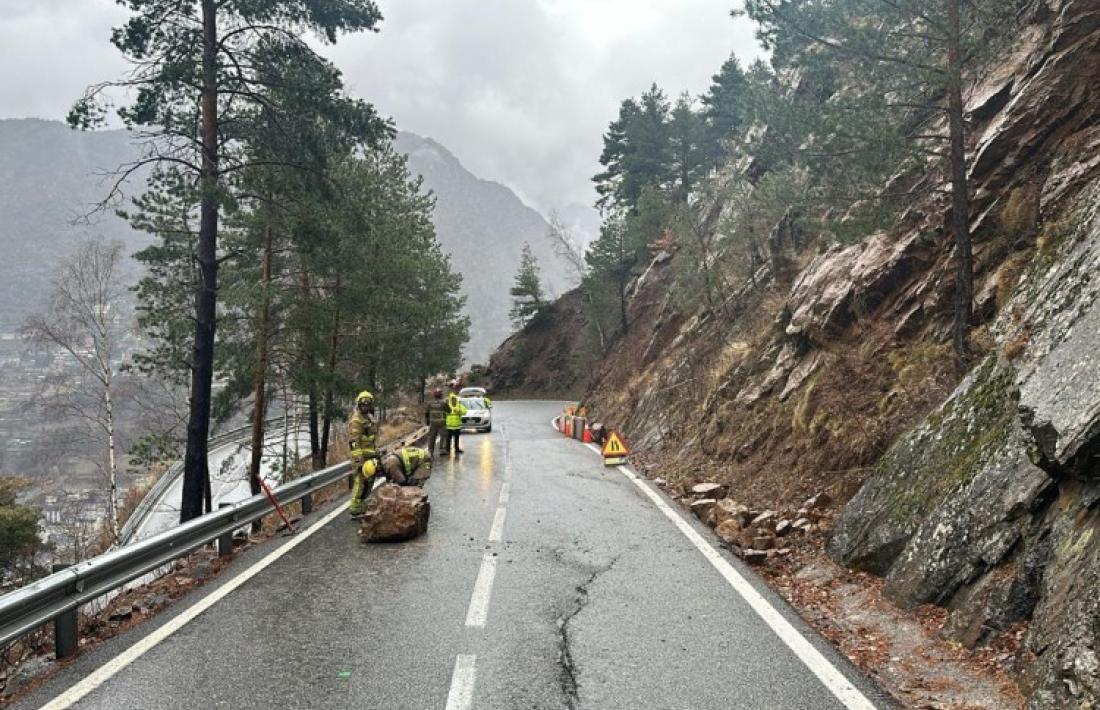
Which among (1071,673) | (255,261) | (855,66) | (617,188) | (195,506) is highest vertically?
(617,188)

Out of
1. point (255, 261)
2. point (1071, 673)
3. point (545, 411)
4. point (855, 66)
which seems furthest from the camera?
point (545, 411)

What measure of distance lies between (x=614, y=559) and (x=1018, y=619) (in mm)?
3815

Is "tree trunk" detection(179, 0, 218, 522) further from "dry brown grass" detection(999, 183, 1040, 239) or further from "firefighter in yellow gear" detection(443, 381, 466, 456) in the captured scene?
"dry brown grass" detection(999, 183, 1040, 239)

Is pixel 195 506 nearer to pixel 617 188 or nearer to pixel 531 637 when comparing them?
pixel 531 637

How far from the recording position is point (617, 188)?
174ft

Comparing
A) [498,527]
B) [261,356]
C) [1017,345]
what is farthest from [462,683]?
[261,356]

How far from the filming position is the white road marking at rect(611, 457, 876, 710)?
13.1 ft

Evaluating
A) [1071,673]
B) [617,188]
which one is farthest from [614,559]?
[617,188]

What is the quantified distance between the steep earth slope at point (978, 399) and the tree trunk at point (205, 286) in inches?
349

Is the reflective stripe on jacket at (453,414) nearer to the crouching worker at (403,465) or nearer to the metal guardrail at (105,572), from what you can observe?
the crouching worker at (403,465)

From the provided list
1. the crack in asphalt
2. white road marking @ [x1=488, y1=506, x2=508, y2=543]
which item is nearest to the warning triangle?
white road marking @ [x1=488, y1=506, x2=508, y2=543]

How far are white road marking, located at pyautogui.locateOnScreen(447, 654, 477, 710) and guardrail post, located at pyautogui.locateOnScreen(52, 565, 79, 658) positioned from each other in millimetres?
2889

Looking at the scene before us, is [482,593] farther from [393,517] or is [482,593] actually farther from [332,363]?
[332,363]

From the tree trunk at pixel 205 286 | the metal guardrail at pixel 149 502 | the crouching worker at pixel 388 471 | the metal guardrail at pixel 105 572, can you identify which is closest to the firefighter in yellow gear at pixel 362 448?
the crouching worker at pixel 388 471
